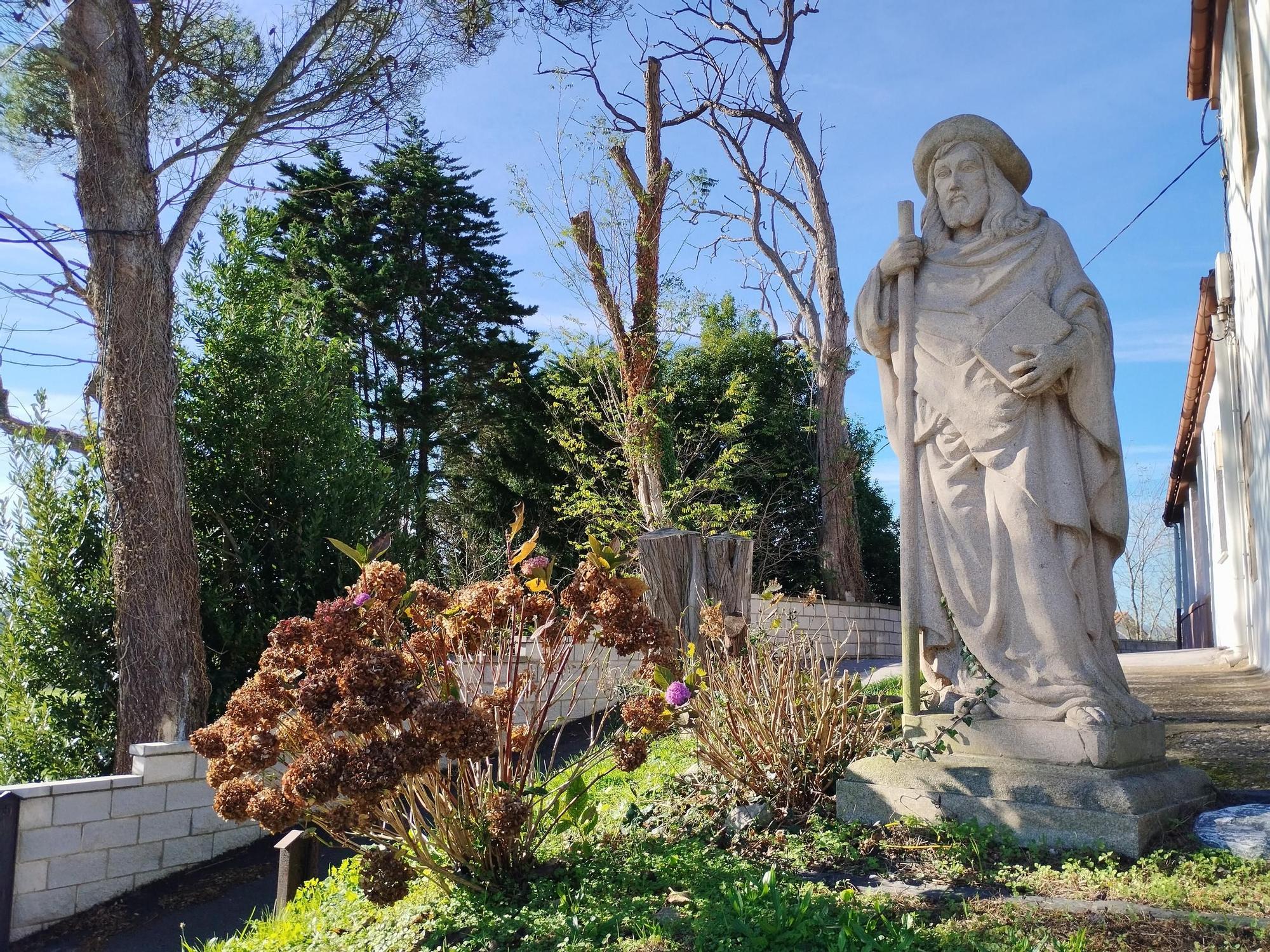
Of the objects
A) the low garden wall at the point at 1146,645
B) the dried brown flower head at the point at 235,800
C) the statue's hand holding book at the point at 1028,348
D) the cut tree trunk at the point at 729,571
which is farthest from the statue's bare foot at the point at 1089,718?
the low garden wall at the point at 1146,645

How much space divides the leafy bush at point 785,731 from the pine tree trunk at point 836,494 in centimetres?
1042

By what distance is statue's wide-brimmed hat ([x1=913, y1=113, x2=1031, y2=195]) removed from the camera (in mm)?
3984

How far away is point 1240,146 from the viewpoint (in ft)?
26.9

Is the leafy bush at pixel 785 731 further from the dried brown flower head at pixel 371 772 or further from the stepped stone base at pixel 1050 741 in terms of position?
the dried brown flower head at pixel 371 772

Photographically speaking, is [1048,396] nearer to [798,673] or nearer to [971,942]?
[798,673]

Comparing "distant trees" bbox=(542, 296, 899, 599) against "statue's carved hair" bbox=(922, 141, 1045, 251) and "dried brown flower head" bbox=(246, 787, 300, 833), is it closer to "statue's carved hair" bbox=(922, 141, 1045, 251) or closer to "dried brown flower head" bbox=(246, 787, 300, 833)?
"statue's carved hair" bbox=(922, 141, 1045, 251)

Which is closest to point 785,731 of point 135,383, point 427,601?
point 427,601

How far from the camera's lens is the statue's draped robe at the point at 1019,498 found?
3.58 m

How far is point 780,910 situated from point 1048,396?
7.22 feet

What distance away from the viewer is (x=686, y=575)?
22.0 feet

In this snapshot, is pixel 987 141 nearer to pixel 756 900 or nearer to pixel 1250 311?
pixel 756 900

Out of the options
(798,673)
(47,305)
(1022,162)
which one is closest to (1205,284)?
(1022,162)

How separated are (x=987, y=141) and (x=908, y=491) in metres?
1.51

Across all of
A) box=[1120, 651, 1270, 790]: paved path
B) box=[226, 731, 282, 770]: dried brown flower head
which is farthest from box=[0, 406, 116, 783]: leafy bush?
box=[1120, 651, 1270, 790]: paved path
